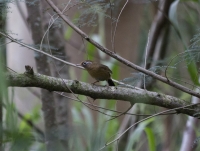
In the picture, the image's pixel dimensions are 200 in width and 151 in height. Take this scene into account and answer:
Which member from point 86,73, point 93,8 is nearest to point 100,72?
point 93,8

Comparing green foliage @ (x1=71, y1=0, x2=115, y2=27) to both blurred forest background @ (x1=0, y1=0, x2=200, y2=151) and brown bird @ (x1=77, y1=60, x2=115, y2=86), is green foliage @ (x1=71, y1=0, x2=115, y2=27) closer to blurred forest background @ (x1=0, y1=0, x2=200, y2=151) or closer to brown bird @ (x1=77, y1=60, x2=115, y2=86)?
blurred forest background @ (x1=0, y1=0, x2=200, y2=151)

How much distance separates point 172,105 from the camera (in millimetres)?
1346

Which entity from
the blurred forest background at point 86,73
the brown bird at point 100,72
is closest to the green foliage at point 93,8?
the blurred forest background at point 86,73

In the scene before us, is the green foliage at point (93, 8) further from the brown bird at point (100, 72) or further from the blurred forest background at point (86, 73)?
the brown bird at point (100, 72)

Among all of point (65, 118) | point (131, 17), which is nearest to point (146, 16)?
point (131, 17)

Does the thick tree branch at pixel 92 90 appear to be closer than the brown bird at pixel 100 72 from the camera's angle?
Yes

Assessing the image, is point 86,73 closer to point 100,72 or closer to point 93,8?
point 100,72

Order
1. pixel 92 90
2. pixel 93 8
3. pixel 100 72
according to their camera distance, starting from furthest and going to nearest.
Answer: pixel 100 72, pixel 93 8, pixel 92 90

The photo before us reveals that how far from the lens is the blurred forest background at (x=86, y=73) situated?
86 cm

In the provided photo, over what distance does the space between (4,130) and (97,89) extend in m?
0.55

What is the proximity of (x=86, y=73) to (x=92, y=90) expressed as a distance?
116cm

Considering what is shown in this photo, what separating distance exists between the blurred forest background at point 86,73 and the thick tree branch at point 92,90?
0.06 meters

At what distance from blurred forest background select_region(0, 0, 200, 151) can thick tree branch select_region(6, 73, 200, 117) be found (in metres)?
0.06

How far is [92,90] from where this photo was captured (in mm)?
1204
